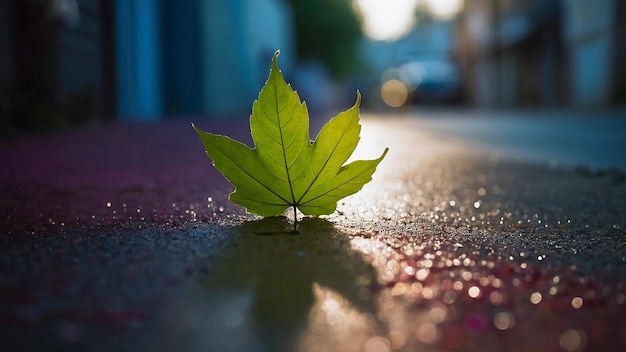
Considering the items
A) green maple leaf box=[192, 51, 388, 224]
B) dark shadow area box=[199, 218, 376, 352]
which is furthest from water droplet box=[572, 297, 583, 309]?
green maple leaf box=[192, 51, 388, 224]

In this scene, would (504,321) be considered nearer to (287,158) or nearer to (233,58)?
(287,158)

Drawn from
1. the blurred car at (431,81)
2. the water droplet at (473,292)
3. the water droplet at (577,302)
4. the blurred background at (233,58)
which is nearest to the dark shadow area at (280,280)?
the water droplet at (473,292)

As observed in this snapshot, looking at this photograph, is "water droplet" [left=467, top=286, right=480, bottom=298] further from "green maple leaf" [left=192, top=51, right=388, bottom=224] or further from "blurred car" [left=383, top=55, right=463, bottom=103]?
"blurred car" [left=383, top=55, right=463, bottom=103]

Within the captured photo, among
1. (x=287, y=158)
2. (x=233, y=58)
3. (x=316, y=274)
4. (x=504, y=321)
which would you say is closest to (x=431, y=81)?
(x=233, y=58)

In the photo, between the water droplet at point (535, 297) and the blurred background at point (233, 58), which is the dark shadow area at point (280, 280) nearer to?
the water droplet at point (535, 297)

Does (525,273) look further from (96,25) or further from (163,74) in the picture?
(163,74)

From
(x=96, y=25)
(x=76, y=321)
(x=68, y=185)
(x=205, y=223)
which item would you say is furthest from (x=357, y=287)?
(x=96, y=25)
